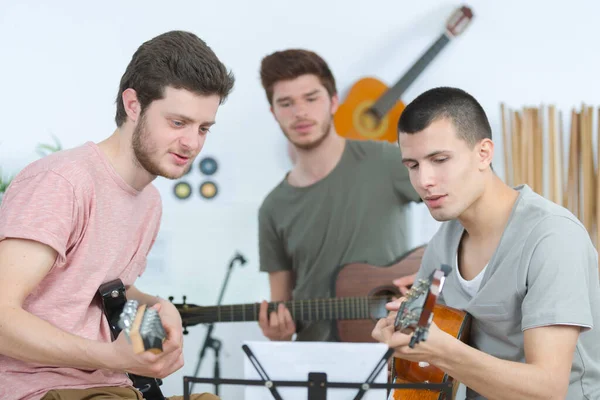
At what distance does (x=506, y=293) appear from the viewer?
1914 mm

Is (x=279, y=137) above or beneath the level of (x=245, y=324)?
above

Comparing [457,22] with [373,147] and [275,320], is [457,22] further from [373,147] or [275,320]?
[275,320]

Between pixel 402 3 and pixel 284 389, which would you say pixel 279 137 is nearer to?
pixel 402 3

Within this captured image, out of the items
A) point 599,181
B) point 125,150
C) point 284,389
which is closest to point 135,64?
point 125,150

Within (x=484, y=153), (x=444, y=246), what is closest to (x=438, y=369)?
(x=444, y=246)

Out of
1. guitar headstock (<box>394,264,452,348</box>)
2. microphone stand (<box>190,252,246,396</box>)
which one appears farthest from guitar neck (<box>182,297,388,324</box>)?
guitar headstock (<box>394,264,452,348</box>)

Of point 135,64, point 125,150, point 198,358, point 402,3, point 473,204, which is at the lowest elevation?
point 198,358

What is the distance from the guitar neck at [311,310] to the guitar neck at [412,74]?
3.49 feet

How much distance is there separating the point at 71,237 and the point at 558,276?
1.24m

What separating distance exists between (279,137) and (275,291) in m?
0.81

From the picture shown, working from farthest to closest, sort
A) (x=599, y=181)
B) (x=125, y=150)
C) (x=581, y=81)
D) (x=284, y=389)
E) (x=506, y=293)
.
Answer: (x=581, y=81), (x=599, y=181), (x=125, y=150), (x=506, y=293), (x=284, y=389)

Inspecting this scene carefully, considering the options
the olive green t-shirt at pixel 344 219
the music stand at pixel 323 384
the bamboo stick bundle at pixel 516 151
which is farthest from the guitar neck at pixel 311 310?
the music stand at pixel 323 384

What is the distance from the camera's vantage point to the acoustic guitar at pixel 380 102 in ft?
12.2

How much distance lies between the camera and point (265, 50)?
3.81 meters
